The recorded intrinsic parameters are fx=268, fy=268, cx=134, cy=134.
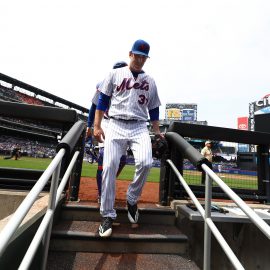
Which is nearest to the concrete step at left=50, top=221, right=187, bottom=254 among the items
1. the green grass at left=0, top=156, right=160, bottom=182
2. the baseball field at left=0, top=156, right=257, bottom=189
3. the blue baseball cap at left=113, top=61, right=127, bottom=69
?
the blue baseball cap at left=113, top=61, right=127, bottom=69

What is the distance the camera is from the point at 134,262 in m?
2.46

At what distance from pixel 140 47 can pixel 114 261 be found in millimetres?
2271

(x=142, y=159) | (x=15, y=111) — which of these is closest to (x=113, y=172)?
(x=142, y=159)

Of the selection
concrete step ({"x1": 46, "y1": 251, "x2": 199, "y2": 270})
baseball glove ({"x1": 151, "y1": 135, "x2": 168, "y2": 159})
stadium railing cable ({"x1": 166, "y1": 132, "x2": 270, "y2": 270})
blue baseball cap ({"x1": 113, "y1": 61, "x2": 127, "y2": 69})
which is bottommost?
concrete step ({"x1": 46, "y1": 251, "x2": 199, "y2": 270})

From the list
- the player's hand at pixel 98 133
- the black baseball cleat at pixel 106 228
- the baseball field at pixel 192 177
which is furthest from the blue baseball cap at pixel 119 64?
the baseball field at pixel 192 177

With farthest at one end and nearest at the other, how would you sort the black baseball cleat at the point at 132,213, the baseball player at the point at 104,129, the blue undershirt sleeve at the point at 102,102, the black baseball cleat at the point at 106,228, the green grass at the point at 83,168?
1. the green grass at the point at 83,168
2. the baseball player at the point at 104,129
3. the blue undershirt sleeve at the point at 102,102
4. the black baseball cleat at the point at 132,213
5. the black baseball cleat at the point at 106,228

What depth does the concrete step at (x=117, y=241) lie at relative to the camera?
102 inches

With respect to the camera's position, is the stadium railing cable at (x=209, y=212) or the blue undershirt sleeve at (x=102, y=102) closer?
the stadium railing cable at (x=209, y=212)

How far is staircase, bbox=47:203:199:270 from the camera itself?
2412mm

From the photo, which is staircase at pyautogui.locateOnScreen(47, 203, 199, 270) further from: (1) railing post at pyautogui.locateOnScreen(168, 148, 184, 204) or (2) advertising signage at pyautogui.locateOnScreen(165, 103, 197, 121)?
(2) advertising signage at pyautogui.locateOnScreen(165, 103, 197, 121)

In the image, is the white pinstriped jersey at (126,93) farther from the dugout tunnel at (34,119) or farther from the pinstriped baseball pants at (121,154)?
the dugout tunnel at (34,119)

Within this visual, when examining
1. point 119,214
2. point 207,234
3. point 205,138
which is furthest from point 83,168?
point 207,234

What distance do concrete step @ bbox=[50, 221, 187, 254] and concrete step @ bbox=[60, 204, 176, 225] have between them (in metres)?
0.22

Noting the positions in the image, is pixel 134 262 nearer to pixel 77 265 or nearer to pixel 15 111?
pixel 77 265
